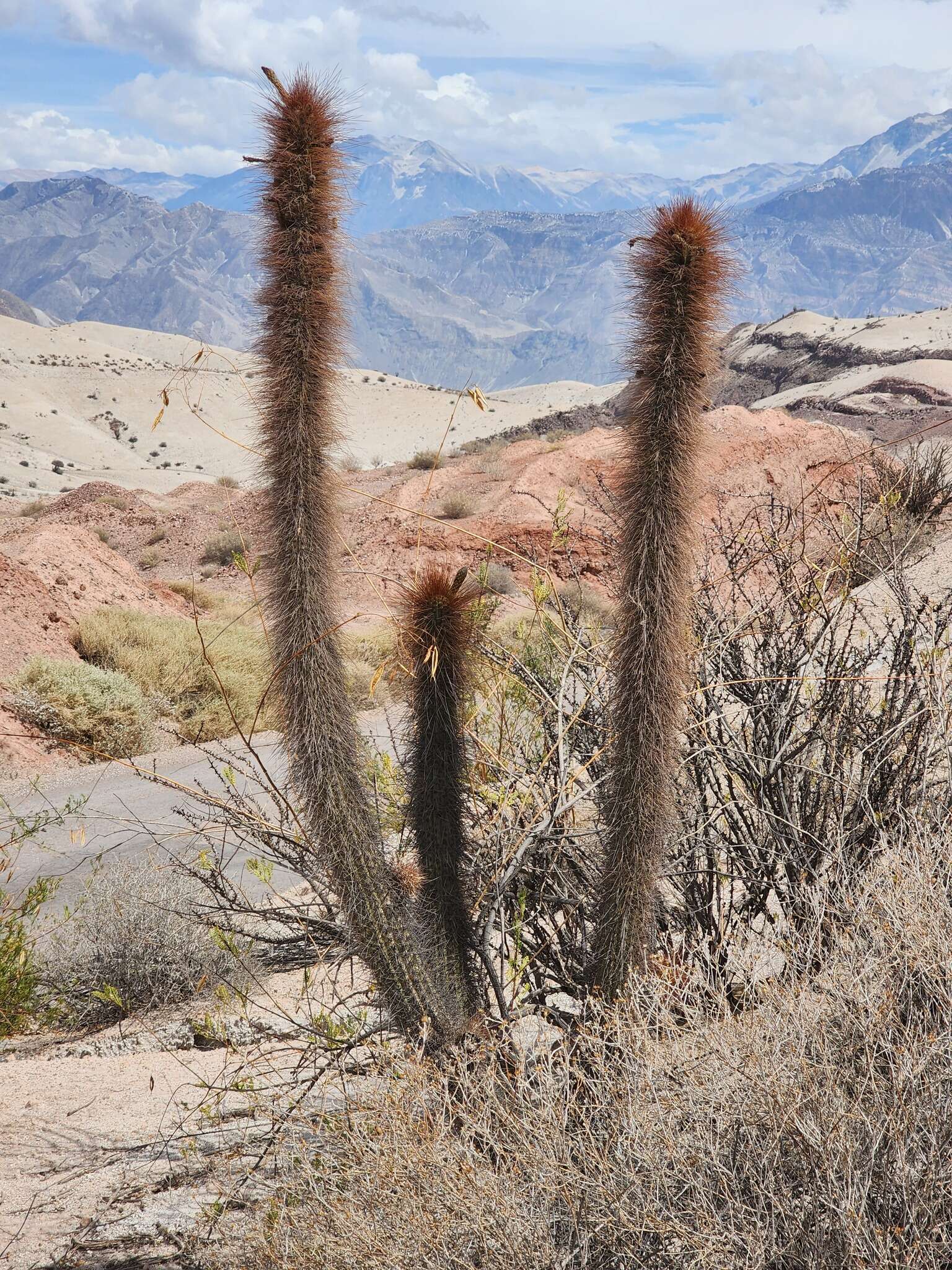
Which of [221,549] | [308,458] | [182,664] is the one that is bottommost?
[182,664]

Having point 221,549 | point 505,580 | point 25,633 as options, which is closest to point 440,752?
point 25,633

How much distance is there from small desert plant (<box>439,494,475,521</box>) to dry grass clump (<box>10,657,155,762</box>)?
30.1ft

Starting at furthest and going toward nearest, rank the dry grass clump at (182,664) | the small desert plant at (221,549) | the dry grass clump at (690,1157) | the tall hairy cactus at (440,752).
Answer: the small desert plant at (221,549)
the dry grass clump at (182,664)
the tall hairy cactus at (440,752)
the dry grass clump at (690,1157)

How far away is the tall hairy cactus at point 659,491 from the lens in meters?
2.48

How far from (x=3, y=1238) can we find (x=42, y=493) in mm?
37696

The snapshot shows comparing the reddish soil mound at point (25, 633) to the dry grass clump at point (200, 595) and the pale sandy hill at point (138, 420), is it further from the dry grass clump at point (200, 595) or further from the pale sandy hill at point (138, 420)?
the pale sandy hill at point (138, 420)

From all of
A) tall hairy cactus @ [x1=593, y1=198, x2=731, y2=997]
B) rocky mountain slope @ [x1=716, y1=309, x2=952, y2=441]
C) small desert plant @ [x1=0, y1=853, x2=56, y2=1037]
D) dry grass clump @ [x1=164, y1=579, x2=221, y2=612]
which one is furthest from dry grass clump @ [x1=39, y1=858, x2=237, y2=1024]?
rocky mountain slope @ [x1=716, y1=309, x2=952, y2=441]

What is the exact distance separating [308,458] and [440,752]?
1030 mm

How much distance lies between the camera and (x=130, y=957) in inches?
211

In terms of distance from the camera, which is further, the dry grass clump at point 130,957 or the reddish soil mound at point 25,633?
the reddish soil mound at point 25,633

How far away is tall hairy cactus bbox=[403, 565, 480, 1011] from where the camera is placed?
111 inches

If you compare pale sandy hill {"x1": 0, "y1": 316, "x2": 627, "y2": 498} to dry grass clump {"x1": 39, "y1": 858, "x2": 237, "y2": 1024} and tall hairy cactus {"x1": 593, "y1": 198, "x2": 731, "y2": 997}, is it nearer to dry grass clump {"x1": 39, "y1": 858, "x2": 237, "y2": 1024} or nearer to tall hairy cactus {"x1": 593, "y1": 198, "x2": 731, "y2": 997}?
Answer: dry grass clump {"x1": 39, "y1": 858, "x2": 237, "y2": 1024}

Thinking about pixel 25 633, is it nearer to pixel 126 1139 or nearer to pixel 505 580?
pixel 505 580

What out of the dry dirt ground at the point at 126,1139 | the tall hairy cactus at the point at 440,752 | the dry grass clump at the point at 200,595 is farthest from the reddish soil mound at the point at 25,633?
the tall hairy cactus at the point at 440,752
